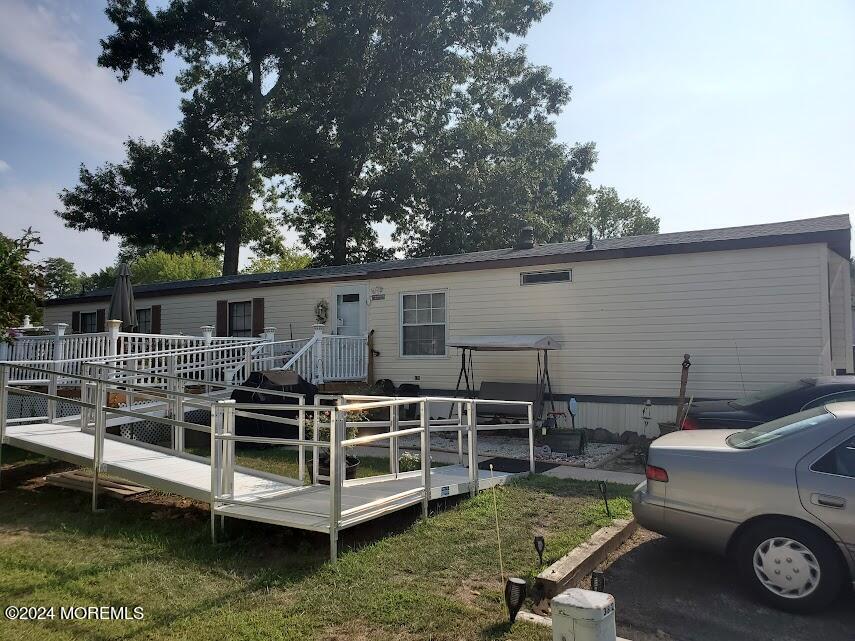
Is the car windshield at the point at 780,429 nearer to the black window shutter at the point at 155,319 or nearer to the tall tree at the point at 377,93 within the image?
the black window shutter at the point at 155,319

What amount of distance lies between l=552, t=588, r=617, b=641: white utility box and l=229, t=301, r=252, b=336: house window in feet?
44.8

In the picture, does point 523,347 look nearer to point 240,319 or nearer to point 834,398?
point 834,398

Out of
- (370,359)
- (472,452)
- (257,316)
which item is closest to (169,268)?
(257,316)

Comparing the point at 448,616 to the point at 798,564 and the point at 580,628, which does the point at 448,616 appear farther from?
the point at 798,564

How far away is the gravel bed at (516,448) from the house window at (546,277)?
3021mm

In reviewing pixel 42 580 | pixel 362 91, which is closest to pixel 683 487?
pixel 42 580

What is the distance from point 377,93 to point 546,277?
1866 centimetres

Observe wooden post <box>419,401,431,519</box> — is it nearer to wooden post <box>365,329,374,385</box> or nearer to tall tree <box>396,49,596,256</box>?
wooden post <box>365,329,374,385</box>

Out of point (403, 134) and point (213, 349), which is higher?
point (403, 134)

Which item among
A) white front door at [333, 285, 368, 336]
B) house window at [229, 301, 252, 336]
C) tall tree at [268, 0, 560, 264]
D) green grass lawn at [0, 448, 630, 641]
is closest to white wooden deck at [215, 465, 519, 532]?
green grass lawn at [0, 448, 630, 641]

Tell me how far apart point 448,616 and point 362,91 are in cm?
2654

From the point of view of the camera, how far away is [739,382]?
9219 mm

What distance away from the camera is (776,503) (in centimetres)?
378

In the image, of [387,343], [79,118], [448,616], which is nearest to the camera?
[448,616]
